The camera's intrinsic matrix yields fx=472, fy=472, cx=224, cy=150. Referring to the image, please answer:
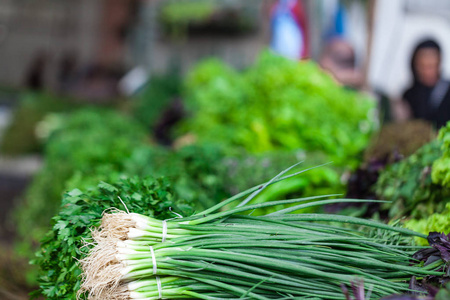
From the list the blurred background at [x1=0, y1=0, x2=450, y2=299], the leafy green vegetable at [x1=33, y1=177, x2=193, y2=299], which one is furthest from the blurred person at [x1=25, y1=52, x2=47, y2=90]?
the leafy green vegetable at [x1=33, y1=177, x2=193, y2=299]

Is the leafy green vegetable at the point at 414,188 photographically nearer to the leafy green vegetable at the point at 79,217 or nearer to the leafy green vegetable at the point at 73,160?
the leafy green vegetable at the point at 79,217

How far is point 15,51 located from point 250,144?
8710 millimetres

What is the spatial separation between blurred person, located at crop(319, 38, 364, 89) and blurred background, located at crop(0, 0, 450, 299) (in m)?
0.01

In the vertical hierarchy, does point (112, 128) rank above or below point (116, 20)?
below

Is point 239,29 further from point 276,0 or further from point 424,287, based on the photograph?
point 424,287

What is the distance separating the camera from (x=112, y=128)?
199 inches

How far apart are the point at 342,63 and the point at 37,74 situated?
729cm

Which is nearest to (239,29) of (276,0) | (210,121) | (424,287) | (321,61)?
(276,0)

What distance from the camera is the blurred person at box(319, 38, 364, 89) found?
4629 millimetres

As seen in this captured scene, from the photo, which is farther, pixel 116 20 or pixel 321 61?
pixel 116 20

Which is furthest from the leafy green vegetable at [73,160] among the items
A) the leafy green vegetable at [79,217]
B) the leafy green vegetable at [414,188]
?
the leafy green vegetable at [414,188]

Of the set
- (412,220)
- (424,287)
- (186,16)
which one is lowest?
(424,287)

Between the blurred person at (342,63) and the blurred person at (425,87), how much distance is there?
91 cm

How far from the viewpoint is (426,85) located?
3.43m
